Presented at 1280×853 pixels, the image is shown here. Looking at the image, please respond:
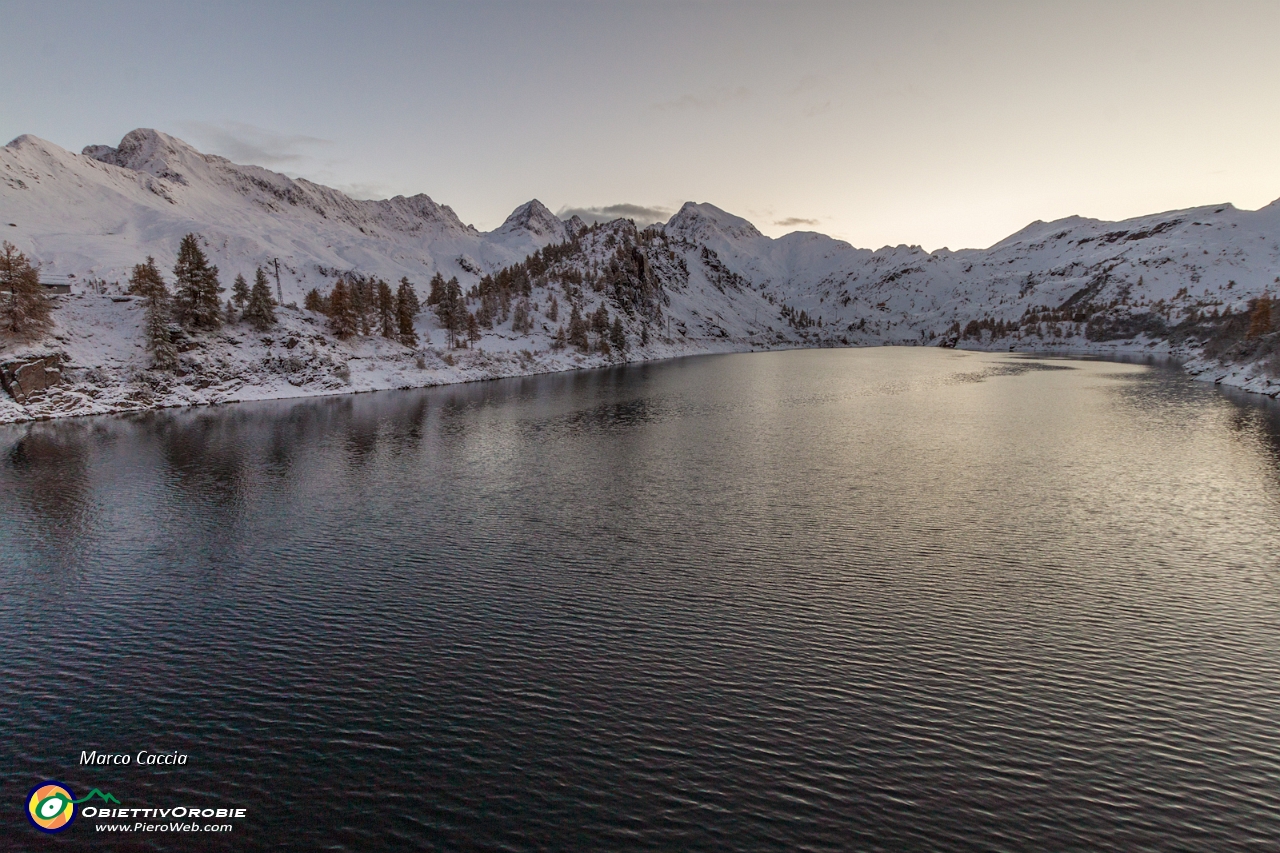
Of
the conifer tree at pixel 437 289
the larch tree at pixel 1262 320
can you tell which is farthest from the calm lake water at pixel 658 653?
the conifer tree at pixel 437 289

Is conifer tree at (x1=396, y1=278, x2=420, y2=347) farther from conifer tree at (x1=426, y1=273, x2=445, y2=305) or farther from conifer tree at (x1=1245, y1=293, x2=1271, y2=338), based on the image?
conifer tree at (x1=1245, y1=293, x2=1271, y2=338)

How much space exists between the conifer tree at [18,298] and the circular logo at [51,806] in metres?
99.4

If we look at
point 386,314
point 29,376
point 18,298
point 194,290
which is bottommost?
point 29,376

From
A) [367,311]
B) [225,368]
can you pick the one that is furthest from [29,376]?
[367,311]

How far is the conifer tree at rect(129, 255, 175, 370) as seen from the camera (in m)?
91.6

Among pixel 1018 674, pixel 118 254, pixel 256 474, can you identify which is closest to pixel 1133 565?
pixel 1018 674

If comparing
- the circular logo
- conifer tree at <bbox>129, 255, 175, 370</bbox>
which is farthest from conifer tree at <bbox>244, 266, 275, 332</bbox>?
the circular logo

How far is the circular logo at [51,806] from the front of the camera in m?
14.1

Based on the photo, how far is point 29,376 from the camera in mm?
79625

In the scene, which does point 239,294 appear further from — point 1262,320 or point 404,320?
point 1262,320

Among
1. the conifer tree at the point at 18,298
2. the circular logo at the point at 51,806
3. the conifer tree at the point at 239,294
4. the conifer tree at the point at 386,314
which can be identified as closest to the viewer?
the circular logo at the point at 51,806

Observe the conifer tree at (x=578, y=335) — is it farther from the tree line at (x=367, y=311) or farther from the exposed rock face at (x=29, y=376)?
the exposed rock face at (x=29, y=376)

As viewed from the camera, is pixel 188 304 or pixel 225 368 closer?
pixel 225 368

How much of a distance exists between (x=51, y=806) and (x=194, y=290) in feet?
365
